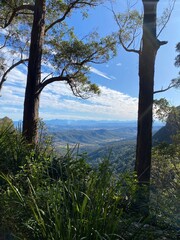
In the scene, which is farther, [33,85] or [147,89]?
[33,85]

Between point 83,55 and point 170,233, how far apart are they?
32.3 ft

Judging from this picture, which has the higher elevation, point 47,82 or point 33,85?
point 47,82

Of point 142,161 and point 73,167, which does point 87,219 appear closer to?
point 73,167

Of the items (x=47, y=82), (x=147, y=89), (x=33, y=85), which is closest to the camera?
(x=147, y=89)

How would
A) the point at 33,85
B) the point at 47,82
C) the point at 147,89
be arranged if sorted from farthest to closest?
the point at 47,82 < the point at 33,85 < the point at 147,89

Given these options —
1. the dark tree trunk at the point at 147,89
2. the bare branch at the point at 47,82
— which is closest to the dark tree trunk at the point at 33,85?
the bare branch at the point at 47,82

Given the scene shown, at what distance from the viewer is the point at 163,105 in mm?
13531

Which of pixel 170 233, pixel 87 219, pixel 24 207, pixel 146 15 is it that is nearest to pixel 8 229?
pixel 24 207

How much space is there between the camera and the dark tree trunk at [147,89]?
6836 millimetres

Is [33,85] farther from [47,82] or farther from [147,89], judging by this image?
[147,89]

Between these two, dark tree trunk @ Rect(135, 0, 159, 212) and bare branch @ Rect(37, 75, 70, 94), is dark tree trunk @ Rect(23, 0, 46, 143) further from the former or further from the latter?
dark tree trunk @ Rect(135, 0, 159, 212)

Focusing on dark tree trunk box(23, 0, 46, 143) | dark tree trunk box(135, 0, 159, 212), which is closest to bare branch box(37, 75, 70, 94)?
dark tree trunk box(23, 0, 46, 143)

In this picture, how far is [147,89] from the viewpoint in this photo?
22.6ft

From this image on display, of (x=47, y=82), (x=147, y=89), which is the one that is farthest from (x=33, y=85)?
(x=147, y=89)
